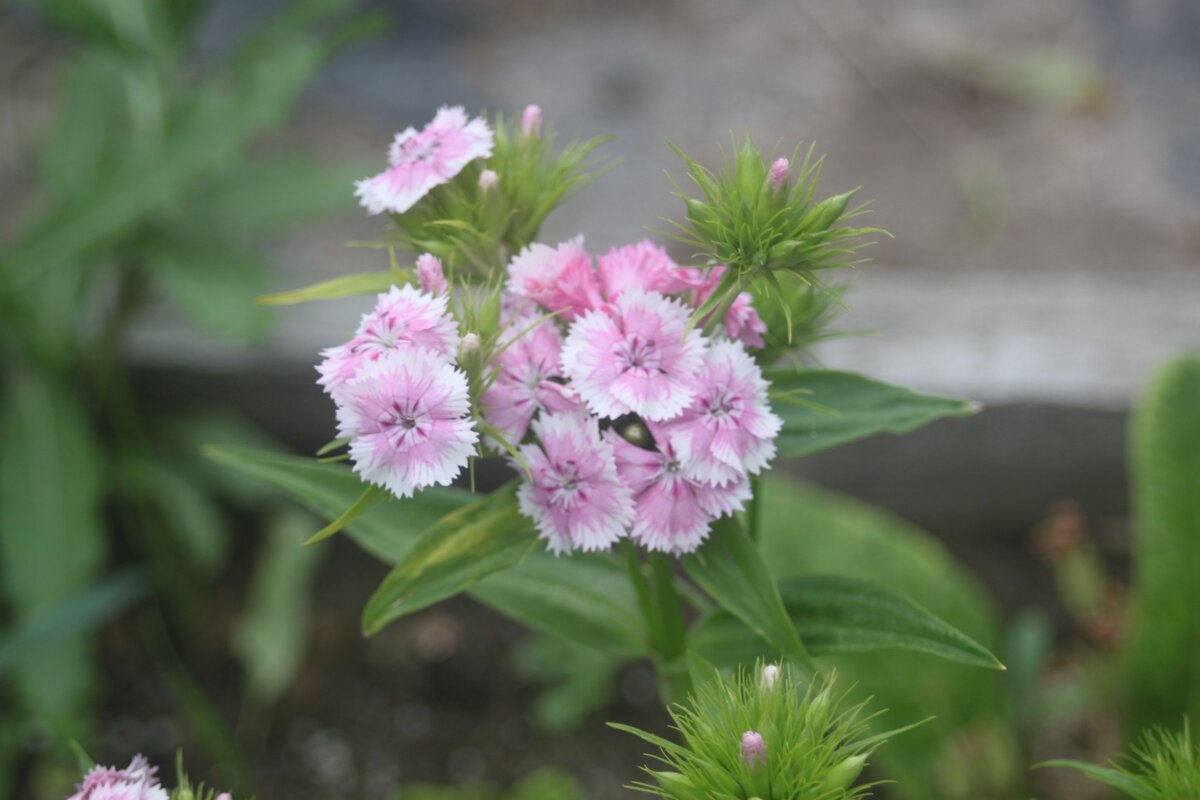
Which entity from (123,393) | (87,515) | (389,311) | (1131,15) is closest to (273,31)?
(123,393)

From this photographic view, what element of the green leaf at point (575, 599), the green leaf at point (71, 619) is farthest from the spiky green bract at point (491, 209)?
the green leaf at point (71, 619)

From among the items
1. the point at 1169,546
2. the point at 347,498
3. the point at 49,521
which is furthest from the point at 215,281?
the point at 1169,546

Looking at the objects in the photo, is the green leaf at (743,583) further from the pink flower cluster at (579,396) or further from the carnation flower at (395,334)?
the carnation flower at (395,334)

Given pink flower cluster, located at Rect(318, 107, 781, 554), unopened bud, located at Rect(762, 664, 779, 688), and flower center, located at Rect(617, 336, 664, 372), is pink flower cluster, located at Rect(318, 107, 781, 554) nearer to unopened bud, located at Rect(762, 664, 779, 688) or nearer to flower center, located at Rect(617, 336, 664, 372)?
flower center, located at Rect(617, 336, 664, 372)

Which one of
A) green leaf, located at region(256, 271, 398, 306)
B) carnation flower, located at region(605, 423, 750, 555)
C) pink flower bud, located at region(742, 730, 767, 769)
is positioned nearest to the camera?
pink flower bud, located at region(742, 730, 767, 769)

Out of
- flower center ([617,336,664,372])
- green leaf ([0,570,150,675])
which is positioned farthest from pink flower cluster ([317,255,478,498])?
green leaf ([0,570,150,675])
